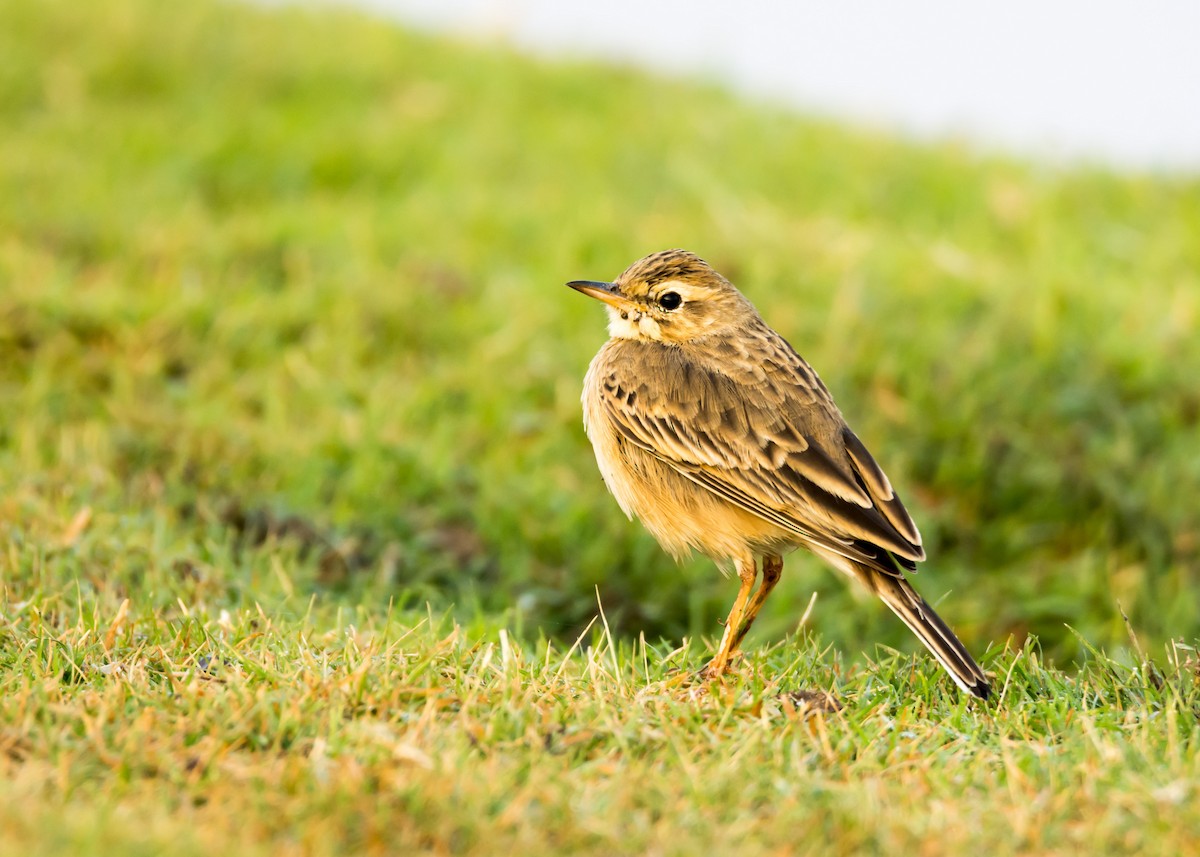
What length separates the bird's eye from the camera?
19.6 feet

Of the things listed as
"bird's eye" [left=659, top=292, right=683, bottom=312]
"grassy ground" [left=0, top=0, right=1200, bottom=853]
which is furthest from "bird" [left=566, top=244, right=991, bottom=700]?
"grassy ground" [left=0, top=0, right=1200, bottom=853]

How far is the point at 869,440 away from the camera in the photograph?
788 centimetres

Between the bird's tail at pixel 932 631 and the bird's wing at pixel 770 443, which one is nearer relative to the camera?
the bird's tail at pixel 932 631

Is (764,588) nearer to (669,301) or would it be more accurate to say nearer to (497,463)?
(669,301)

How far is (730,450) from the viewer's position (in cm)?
527

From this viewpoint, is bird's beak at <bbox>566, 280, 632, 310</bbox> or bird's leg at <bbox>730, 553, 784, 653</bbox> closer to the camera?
bird's leg at <bbox>730, 553, 784, 653</bbox>

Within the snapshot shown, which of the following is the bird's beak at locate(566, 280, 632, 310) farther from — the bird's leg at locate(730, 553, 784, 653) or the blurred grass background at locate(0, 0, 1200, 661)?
the blurred grass background at locate(0, 0, 1200, 661)

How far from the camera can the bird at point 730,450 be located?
4969mm

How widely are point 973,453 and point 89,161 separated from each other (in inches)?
266

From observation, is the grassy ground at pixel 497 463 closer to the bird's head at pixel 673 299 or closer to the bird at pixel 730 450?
the bird at pixel 730 450

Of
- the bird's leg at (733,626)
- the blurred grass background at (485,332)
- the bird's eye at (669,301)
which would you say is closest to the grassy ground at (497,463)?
the blurred grass background at (485,332)

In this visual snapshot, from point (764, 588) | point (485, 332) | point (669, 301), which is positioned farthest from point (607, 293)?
point (485, 332)

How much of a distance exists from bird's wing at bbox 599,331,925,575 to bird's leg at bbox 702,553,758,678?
0.23 m

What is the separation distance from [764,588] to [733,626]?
0.43 meters
